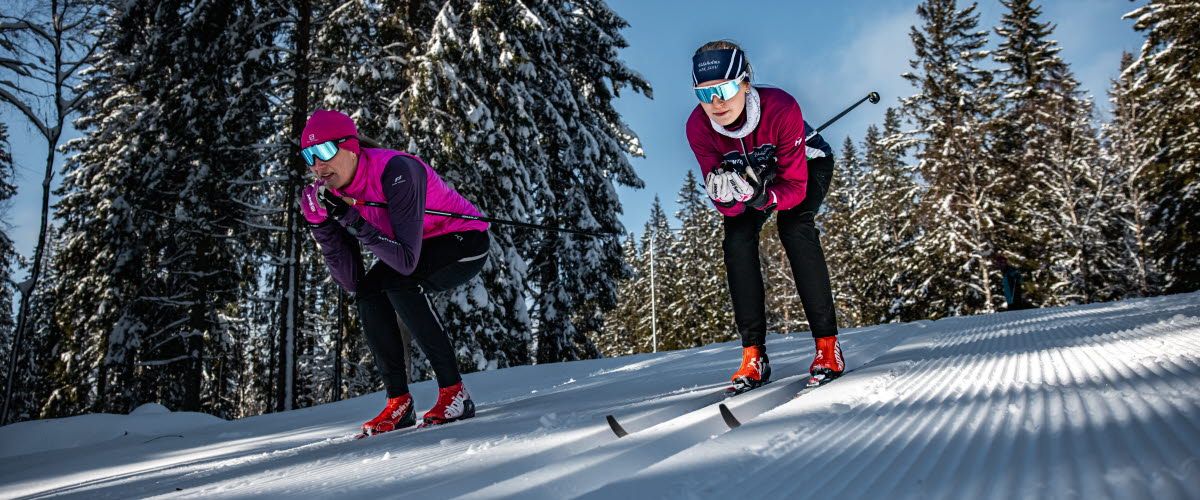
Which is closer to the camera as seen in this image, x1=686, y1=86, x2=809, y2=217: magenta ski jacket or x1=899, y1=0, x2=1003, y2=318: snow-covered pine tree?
x1=686, y1=86, x2=809, y2=217: magenta ski jacket

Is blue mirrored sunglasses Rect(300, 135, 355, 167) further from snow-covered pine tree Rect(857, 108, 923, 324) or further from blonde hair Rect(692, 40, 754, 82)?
snow-covered pine tree Rect(857, 108, 923, 324)

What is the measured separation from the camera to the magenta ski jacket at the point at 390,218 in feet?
8.62

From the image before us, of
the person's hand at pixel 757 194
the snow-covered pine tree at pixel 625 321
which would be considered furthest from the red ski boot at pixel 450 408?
the snow-covered pine tree at pixel 625 321

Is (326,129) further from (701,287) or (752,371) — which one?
(701,287)

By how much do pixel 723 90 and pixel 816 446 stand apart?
1691mm

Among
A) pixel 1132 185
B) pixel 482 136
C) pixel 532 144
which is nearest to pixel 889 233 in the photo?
pixel 1132 185

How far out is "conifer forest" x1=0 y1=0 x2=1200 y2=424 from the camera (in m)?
10.2

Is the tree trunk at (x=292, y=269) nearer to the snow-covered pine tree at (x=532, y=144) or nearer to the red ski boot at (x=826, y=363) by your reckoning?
the snow-covered pine tree at (x=532, y=144)

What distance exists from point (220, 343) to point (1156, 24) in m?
28.2

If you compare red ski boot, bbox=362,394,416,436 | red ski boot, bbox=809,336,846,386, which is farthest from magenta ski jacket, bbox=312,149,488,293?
red ski boot, bbox=809,336,846,386

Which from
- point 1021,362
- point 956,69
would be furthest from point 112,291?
point 956,69

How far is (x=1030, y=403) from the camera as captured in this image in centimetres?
142

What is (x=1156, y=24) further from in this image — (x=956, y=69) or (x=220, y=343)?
(x=220, y=343)

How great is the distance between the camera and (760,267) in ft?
8.67
